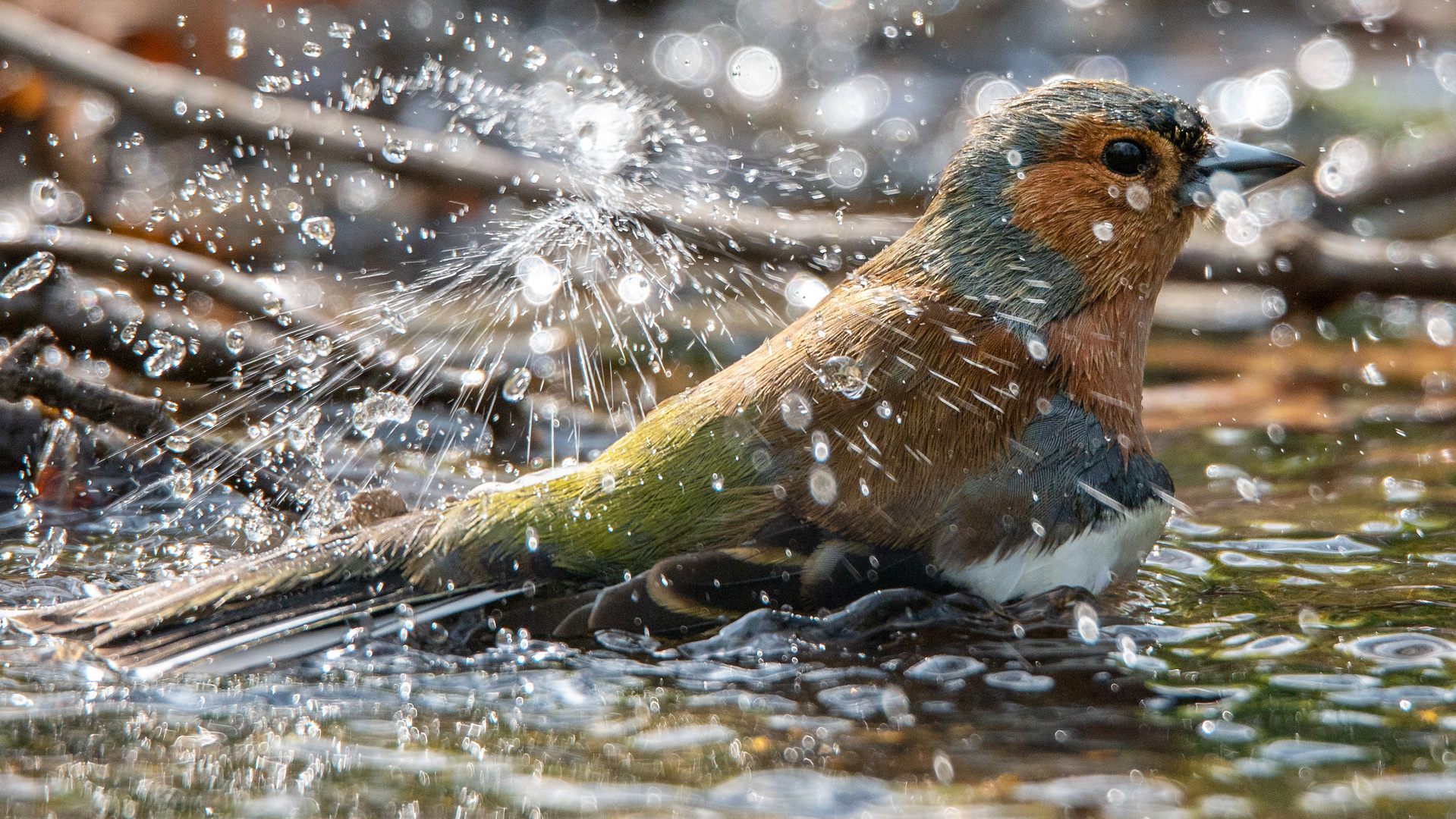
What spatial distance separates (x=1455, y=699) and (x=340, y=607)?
2.38m

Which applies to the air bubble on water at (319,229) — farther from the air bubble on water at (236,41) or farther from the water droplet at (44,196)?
the air bubble on water at (236,41)

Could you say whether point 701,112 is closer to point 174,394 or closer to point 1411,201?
point 1411,201

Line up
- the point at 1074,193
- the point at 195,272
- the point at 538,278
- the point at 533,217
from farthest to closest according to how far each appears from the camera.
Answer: the point at 538,278
the point at 533,217
the point at 195,272
the point at 1074,193

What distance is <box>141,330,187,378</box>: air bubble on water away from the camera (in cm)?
529

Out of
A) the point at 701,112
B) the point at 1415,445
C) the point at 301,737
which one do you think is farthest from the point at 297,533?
the point at 701,112

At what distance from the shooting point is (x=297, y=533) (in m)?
4.29

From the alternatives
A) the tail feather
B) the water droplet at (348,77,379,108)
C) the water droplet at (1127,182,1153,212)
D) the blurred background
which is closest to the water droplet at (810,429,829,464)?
the tail feather

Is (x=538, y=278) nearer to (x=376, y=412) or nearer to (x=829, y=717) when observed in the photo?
(x=376, y=412)

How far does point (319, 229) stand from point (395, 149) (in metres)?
1.49

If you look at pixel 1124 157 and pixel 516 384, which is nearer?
pixel 1124 157

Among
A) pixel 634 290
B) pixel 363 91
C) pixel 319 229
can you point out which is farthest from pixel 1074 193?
pixel 363 91

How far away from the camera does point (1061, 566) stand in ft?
11.6

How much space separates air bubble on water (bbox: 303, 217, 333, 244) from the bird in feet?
13.5

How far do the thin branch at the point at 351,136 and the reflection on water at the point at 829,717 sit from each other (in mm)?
2642
